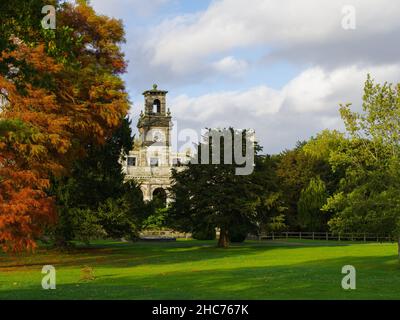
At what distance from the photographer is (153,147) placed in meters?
103

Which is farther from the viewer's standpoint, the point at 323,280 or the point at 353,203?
the point at 353,203

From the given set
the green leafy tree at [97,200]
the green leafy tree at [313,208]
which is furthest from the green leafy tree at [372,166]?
the green leafy tree at [313,208]

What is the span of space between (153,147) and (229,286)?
273 feet

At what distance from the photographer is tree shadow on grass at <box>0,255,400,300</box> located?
1759cm

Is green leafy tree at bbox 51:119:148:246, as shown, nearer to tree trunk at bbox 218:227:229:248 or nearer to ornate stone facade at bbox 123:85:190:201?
tree trunk at bbox 218:227:229:248

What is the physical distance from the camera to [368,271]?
26.6 m

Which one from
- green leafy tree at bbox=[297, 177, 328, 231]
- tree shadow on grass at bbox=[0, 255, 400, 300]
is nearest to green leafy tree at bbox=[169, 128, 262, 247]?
green leafy tree at bbox=[297, 177, 328, 231]

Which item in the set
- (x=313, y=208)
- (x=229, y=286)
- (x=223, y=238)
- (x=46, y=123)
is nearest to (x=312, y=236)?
(x=313, y=208)

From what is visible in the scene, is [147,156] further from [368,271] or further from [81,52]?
[368,271]

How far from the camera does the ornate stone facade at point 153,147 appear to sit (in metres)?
98.8

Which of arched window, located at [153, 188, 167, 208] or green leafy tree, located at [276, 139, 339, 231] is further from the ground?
green leafy tree, located at [276, 139, 339, 231]

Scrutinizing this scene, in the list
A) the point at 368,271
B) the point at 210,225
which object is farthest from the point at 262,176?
the point at 368,271

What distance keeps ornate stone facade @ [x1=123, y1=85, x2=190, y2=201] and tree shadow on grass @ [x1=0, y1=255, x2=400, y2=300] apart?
235ft
